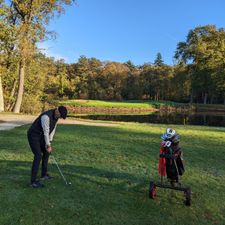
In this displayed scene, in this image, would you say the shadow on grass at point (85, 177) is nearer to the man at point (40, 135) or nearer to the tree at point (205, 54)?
the man at point (40, 135)

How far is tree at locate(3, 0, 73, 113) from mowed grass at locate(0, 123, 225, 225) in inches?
611

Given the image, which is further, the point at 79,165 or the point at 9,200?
the point at 79,165

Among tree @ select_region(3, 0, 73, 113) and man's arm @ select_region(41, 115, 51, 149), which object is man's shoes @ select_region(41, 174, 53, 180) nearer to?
man's arm @ select_region(41, 115, 51, 149)

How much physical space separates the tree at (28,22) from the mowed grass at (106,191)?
1552 centimetres

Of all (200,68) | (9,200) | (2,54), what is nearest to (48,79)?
(2,54)

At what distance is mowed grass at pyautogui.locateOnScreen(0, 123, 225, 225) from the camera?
4480mm

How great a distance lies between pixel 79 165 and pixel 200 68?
192 feet

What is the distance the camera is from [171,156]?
4988 millimetres

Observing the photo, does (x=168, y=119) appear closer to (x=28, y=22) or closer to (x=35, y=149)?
(x=28, y=22)

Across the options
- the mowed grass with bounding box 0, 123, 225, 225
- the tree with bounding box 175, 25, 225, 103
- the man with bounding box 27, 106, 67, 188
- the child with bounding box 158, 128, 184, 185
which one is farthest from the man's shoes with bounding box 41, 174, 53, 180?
the tree with bounding box 175, 25, 225, 103

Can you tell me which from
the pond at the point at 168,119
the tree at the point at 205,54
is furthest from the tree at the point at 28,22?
the tree at the point at 205,54

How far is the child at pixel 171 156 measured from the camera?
16.5ft

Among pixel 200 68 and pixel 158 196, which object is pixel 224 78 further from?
pixel 158 196

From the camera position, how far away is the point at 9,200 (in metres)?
4.92
